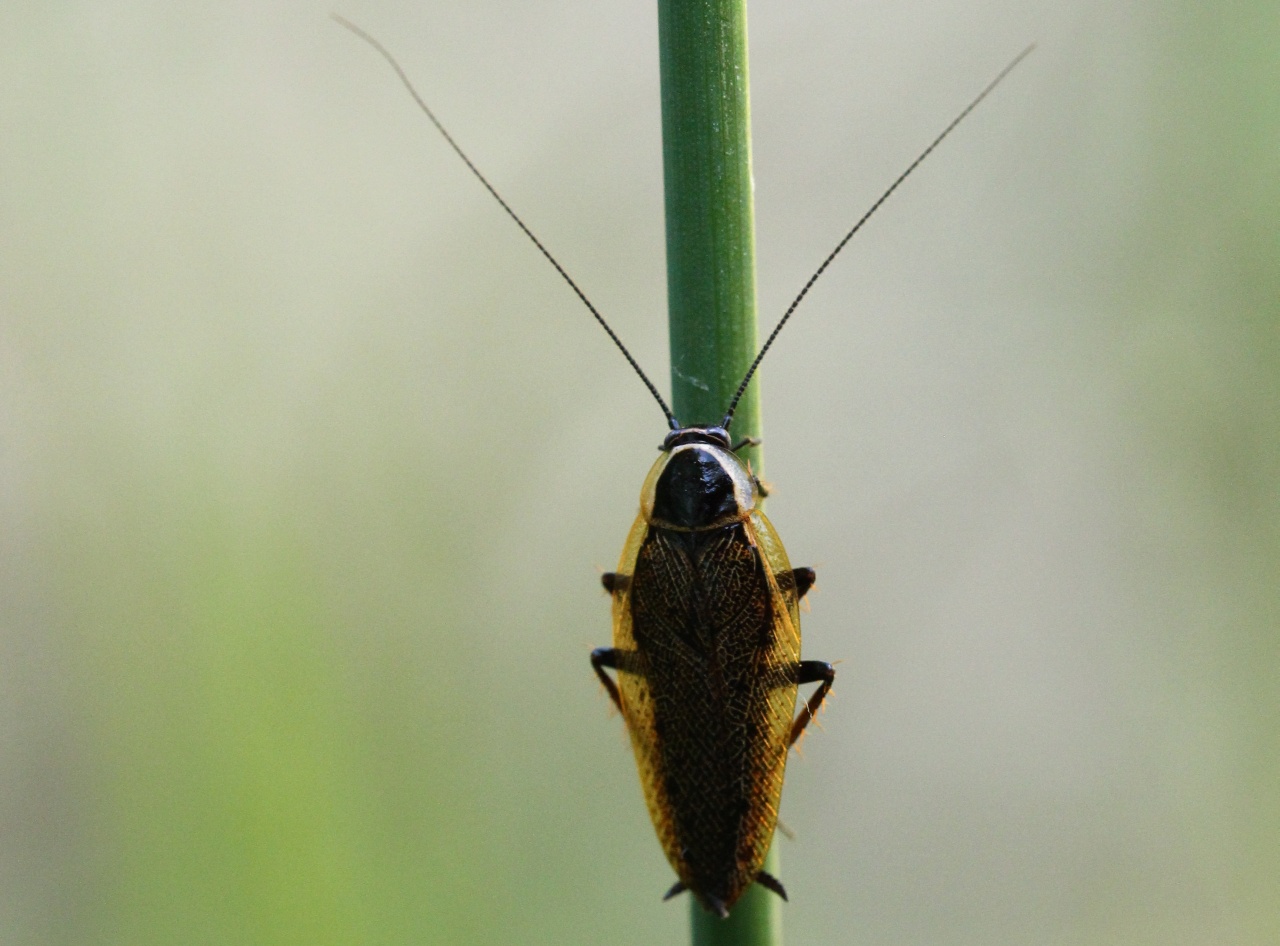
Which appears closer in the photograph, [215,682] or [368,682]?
[215,682]

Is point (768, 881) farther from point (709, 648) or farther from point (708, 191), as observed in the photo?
point (708, 191)

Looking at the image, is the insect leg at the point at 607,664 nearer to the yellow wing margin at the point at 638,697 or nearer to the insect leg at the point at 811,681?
the yellow wing margin at the point at 638,697

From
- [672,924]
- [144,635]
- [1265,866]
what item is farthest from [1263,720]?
[144,635]

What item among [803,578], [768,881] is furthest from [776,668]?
[768,881]

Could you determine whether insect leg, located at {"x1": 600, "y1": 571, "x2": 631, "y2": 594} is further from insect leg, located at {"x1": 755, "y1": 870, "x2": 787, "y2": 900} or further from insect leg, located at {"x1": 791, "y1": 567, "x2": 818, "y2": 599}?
insect leg, located at {"x1": 755, "y1": 870, "x2": 787, "y2": 900}

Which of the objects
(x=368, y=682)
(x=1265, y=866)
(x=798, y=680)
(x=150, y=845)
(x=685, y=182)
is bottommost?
(x=1265, y=866)

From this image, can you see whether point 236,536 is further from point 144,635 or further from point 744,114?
point 744,114

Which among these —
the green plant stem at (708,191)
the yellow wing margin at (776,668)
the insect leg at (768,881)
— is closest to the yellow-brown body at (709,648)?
the yellow wing margin at (776,668)
